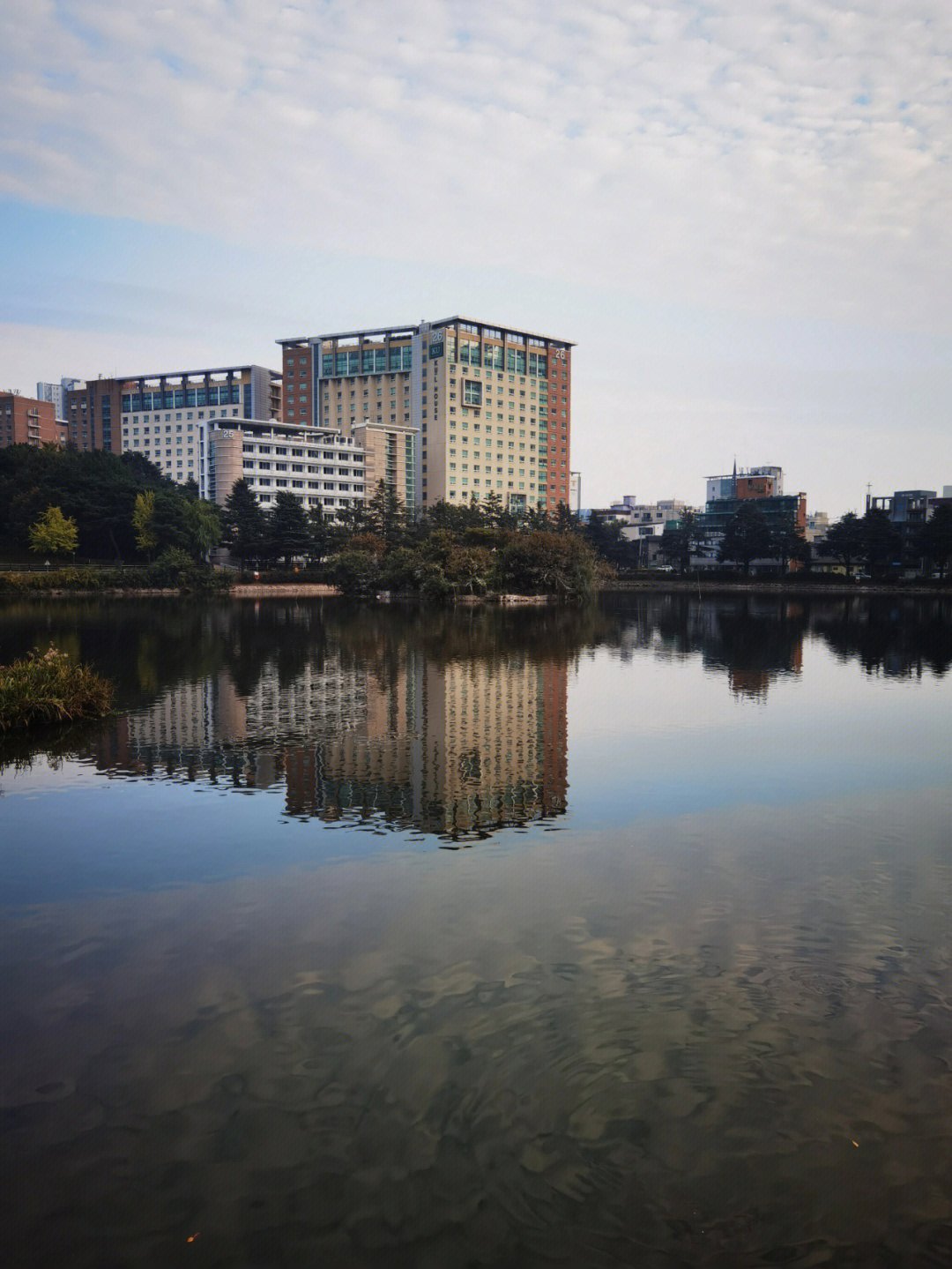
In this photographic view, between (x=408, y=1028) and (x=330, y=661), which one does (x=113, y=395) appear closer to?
(x=330, y=661)

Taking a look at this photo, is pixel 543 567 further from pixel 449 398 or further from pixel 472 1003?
pixel 449 398

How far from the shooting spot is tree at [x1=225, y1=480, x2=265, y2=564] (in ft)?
299

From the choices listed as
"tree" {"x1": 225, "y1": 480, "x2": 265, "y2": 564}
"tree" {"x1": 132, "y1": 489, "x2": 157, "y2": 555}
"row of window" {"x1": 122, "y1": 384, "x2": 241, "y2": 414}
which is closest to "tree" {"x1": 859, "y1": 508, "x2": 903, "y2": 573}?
"tree" {"x1": 225, "y1": 480, "x2": 265, "y2": 564}

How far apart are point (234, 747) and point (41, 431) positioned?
16826cm

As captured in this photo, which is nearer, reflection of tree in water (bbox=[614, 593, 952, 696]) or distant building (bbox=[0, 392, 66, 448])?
reflection of tree in water (bbox=[614, 593, 952, 696])

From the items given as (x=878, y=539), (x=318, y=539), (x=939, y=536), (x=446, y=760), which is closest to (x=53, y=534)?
(x=318, y=539)

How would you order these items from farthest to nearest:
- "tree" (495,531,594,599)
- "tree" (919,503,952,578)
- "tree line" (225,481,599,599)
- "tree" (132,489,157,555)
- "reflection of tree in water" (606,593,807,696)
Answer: "tree" (919,503,952,578), "tree" (132,489,157,555), "tree" (495,531,594,599), "tree line" (225,481,599,599), "reflection of tree in water" (606,593,807,696)

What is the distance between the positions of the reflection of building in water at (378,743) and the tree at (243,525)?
68.3 metres

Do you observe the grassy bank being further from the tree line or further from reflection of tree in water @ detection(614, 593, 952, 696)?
the tree line

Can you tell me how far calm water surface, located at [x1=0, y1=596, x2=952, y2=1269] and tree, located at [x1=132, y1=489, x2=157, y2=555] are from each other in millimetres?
72404

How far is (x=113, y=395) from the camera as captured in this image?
155250 mm

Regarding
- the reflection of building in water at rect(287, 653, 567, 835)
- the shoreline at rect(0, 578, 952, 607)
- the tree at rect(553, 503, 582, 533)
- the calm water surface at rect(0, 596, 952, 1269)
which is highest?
the tree at rect(553, 503, 582, 533)

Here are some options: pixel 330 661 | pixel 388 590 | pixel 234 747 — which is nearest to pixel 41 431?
pixel 388 590

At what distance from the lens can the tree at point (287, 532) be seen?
91.4 meters
